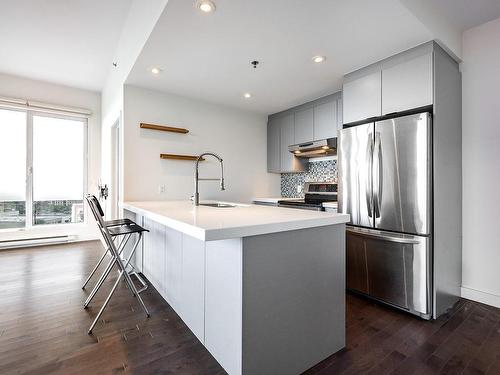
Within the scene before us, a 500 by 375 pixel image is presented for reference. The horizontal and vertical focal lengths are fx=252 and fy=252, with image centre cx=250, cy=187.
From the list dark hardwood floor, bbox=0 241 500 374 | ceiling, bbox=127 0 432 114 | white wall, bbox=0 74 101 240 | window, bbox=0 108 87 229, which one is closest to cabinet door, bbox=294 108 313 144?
ceiling, bbox=127 0 432 114

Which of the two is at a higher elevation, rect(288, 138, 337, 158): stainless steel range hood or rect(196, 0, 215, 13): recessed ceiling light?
rect(196, 0, 215, 13): recessed ceiling light

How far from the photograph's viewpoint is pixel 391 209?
7.57 ft

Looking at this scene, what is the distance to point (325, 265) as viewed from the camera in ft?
5.32

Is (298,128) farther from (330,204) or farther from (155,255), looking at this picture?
(155,255)

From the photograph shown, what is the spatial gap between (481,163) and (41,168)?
650 cm

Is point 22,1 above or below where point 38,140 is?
above

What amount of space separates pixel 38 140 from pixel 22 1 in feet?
9.19

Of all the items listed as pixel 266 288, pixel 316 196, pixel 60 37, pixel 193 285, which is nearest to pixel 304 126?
pixel 316 196

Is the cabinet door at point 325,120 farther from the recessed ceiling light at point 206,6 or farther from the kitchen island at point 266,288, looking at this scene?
the recessed ceiling light at point 206,6

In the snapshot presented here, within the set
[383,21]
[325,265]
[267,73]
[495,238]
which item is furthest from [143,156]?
[495,238]

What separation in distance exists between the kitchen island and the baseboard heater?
12.9 feet

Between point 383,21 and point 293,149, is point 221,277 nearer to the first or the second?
point 383,21

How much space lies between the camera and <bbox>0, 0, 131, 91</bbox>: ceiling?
8.87 ft

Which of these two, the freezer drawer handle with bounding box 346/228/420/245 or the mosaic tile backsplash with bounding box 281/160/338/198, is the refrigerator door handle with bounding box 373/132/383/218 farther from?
the mosaic tile backsplash with bounding box 281/160/338/198
